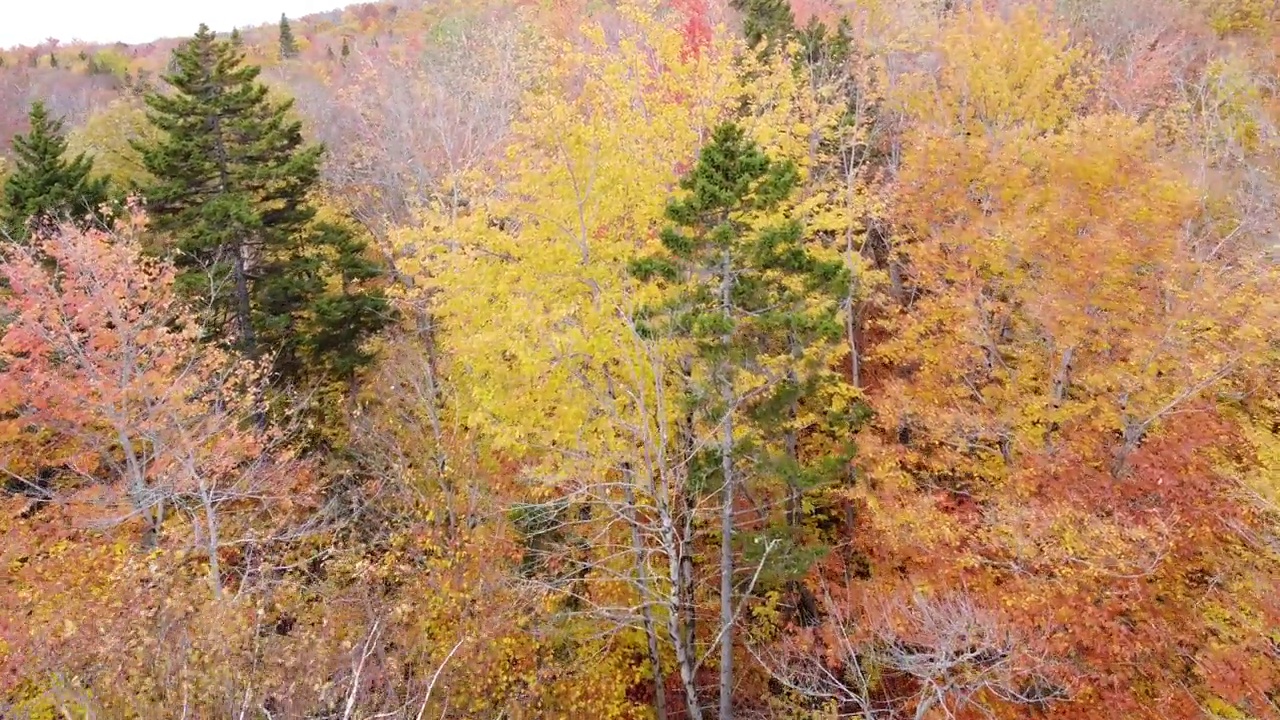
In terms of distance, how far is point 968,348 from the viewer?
17.6 m

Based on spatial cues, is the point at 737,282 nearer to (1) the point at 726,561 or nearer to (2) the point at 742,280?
(2) the point at 742,280

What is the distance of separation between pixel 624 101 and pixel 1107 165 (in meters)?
11.2

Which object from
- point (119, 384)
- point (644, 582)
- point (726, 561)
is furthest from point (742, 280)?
point (119, 384)

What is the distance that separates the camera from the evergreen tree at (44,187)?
19.2 meters

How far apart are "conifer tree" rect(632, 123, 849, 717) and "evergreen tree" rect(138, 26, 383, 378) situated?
41.0 feet

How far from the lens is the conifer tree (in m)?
11.7

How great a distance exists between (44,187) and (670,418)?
18915 mm

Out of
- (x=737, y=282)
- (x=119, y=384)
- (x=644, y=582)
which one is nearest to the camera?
(x=737, y=282)

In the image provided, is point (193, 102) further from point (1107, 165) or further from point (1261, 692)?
point (1261, 692)

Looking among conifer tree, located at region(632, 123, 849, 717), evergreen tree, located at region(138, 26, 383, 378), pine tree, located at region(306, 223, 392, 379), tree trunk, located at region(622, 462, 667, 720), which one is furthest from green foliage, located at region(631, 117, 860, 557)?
evergreen tree, located at region(138, 26, 383, 378)

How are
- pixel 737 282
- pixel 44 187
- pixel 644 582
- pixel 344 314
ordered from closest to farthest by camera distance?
pixel 737 282, pixel 644 582, pixel 44 187, pixel 344 314

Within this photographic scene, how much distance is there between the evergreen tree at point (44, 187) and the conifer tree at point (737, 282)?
16939 mm

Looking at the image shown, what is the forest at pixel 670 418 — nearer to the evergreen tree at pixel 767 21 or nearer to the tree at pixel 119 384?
the tree at pixel 119 384

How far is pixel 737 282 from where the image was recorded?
40.0ft
